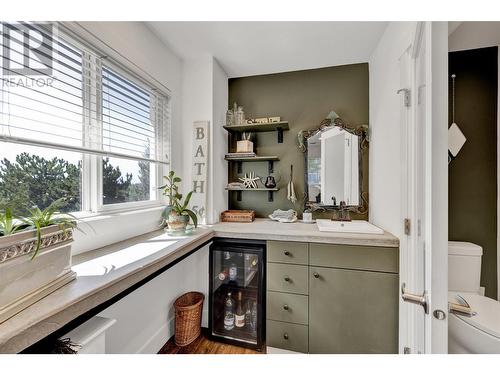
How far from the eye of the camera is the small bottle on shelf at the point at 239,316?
1.71 meters

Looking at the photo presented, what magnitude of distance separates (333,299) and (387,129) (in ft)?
4.34

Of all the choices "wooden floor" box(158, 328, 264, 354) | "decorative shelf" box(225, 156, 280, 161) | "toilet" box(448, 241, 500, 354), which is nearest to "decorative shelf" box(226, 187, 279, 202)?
"decorative shelf" box(225, 156, 280, 161)

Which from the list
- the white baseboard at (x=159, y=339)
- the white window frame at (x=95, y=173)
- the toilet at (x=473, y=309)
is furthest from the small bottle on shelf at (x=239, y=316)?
the toilet at (x=473, y=309)

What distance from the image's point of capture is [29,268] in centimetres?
63

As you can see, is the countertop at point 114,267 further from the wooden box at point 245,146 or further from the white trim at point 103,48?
the white trim at point 103,48

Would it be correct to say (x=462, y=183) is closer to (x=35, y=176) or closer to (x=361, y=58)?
(x=361, y=58)

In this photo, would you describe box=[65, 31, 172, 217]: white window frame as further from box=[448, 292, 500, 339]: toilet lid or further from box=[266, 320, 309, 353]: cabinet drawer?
box=[448, 292, 500, 339]: toilet lid

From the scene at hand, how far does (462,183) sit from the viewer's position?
1.48 m

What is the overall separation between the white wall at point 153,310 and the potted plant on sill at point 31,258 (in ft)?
2.24

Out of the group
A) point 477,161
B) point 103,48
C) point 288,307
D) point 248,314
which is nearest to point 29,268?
point 103,48

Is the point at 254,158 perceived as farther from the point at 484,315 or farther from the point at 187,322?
the point at 484,315

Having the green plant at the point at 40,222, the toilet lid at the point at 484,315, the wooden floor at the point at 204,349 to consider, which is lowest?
the wooden floor at the point at 204,349
